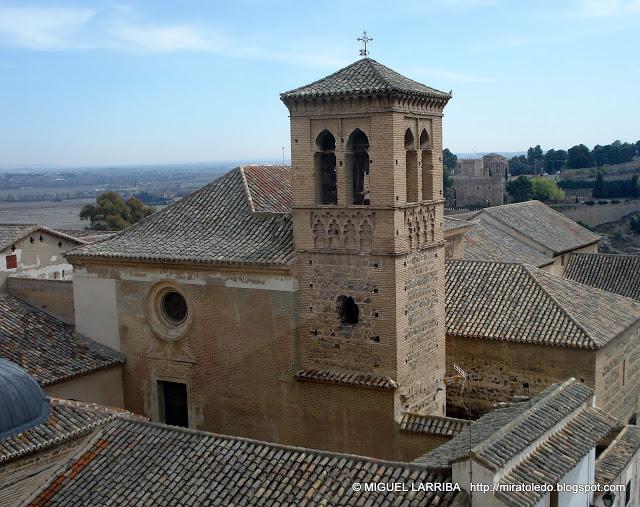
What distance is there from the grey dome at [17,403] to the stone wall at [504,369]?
893 centimetres

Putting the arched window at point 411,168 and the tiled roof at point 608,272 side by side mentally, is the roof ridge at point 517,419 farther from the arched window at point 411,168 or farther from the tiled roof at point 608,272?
the tiled roof at point 608,272

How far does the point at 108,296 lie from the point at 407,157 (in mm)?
7429

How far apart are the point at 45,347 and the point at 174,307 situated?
116 inches

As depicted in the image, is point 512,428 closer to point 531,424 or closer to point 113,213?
point 531,424

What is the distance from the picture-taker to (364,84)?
1455 centimetres

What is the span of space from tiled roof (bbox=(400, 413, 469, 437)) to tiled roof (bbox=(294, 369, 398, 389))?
77 cm

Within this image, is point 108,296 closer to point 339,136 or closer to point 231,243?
point 231,243

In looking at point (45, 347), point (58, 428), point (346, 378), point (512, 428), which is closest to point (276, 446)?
point (512, 428)

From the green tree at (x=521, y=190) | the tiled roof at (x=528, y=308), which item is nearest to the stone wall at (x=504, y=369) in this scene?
the tiled roof at (x=528, y=308)

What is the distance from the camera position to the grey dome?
36.3ft

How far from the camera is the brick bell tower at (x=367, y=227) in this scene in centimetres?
1438

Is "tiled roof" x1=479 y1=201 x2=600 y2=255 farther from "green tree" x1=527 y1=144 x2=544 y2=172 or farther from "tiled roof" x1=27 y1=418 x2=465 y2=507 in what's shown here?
"green tree" x1=527 y1=144 x2=544 y2=172


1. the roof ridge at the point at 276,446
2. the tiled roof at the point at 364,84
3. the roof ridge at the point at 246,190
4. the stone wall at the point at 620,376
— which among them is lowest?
the stone wall at the point at 620,376

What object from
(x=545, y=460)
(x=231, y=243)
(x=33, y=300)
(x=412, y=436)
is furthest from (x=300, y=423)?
(x=33, y=300)
